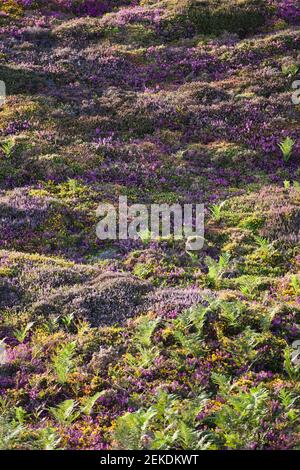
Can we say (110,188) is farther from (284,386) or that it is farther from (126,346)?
(284,386)

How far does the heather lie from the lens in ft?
29.5

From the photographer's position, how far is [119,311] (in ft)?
38.6

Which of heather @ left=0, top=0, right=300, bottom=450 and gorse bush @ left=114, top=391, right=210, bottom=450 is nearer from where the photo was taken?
gorse bush @ left=114, top=391, right=210, bottom=450

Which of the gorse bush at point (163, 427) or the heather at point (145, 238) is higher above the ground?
the heather at point (145, 238)

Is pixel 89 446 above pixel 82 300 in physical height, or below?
below

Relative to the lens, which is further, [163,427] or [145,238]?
[145,238]

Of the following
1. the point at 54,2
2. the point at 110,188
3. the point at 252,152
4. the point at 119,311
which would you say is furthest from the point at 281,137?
the point at 54,2

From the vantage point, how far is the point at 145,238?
15.0m

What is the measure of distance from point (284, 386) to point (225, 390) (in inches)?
39.8

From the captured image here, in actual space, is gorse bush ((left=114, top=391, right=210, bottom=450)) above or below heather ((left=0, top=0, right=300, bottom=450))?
below

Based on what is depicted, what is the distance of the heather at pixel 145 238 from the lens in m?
8.98

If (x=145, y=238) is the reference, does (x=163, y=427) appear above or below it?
below

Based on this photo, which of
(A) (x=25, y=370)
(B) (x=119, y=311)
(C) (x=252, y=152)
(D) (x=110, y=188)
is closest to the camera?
(A) (x=25, y=370)

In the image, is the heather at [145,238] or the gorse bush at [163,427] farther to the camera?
the heather at [145,238]
